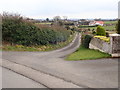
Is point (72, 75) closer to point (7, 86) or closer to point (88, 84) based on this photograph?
point (88, 84)

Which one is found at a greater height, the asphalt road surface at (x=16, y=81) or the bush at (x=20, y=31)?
the bush at (x=20, y=31)

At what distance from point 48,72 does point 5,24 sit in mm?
10713

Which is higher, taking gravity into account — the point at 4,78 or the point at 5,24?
the point at 5,24

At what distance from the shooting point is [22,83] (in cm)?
584

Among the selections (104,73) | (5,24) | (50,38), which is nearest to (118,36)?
(104,73)

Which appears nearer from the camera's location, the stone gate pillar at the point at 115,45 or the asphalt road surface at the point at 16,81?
the asphalt road surface at the point at 16,81

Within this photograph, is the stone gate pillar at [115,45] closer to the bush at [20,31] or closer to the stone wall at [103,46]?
the stone wall at [103,46]

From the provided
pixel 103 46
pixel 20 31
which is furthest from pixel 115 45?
pixel 20 31

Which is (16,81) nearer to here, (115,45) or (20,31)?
(115,45)

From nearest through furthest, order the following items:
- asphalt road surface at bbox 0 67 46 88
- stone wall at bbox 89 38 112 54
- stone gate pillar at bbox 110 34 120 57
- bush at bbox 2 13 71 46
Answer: asphalt road surface at bbox 0 67 46 88
stone gate pillar at bbox 110 34 120 57
stone wall at bbox 89 38 112 54
bush at bbox 2 13 71 46

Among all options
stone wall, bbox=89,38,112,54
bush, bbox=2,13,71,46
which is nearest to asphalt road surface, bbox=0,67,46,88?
stone wall, bbox=89,38,112,54

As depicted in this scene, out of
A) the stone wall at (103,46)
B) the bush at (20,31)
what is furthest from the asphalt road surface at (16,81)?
the bush at (20,31)

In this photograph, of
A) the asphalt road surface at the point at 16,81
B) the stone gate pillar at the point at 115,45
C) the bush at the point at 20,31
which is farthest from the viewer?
the bush at the point at 20,31

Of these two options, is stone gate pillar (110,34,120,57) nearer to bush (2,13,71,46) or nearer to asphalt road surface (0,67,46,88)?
asphalt road surface (0,67,46,88)
